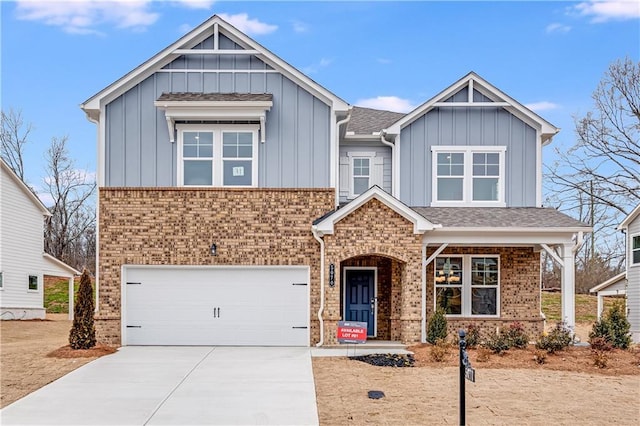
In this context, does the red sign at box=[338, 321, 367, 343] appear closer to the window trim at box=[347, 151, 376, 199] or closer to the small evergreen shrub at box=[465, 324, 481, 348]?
the small evergreen shrub at box=[465, 324, 481, 348]

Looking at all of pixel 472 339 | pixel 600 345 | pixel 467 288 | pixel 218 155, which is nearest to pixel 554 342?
pixel 600 345

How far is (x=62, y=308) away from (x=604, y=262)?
30394mm

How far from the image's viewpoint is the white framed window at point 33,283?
2734cm

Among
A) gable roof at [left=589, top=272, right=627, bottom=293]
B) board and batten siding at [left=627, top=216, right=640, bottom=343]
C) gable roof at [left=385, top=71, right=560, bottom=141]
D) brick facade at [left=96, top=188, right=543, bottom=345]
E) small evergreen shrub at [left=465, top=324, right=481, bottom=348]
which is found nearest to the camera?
small evergreen shrub at [left=465, top=324, right=481, bottom=348]

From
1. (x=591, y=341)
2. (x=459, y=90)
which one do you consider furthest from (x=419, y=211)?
(x=591, y=341)

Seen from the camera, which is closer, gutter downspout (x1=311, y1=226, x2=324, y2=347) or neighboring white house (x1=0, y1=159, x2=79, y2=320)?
gutter downspout (x1=311, y1=226, x2=324, y2=347)

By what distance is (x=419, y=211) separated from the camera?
17.0 metres

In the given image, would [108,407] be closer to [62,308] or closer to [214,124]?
[214,124]

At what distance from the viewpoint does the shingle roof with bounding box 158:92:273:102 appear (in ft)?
51.7

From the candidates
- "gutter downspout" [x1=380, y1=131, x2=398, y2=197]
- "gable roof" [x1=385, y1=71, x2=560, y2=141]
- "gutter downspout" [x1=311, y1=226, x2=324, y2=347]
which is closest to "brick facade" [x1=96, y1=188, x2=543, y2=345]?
"gutter downspout" [x1=311, y1=226, x2=324, y2=347]

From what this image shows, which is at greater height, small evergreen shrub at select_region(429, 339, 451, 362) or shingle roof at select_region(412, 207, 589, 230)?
shingle roof at select_region(412, 207, 589, 230)

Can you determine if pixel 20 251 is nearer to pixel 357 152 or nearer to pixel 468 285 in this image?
pixel 357 152

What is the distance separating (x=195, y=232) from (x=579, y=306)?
22662 mm

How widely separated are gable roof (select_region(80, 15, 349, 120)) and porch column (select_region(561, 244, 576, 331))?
6.70 metres
